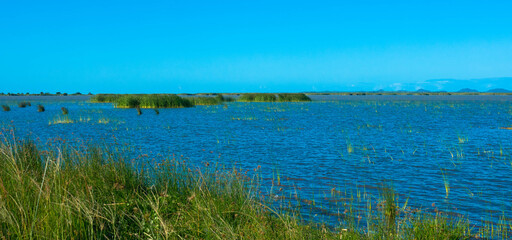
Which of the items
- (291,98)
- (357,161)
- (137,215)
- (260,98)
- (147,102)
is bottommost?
(291,98)

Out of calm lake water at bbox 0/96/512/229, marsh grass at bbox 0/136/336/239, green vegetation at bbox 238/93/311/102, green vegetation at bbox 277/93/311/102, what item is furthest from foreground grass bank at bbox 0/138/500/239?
green vegetation at bbox 277/93/311/102

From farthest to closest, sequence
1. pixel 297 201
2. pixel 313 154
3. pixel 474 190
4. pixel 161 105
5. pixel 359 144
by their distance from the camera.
Result: pixel 161 105, pixel 359 144, pixel 313 154, pixel 474 190, pixel 297 201

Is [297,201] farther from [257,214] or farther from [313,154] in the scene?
[313,154]

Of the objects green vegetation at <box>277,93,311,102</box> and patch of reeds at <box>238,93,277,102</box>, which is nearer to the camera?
patch of reeds at <box>238,93,277,102</box>

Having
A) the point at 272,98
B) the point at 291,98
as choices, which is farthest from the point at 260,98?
the point at 291,98

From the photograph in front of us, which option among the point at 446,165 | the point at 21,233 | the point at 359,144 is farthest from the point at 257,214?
the point at 359,144

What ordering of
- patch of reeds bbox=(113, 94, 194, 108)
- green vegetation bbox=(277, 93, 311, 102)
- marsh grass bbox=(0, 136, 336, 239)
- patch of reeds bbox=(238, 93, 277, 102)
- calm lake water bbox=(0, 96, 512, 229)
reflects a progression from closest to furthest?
marsh grass bbox=(0, 136, 336, 239), calm lake water bbox=(0, 96, 512, 229), patch of reeds bbox=(113, 94, 194, 108), patch of reeds bbox=(238, 93, 277, 102), green vegetation bbox=(277, 93, 311, 102)

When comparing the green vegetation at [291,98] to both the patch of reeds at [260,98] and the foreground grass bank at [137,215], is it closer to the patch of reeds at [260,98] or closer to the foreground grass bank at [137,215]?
the patch of reeds at [260,98]

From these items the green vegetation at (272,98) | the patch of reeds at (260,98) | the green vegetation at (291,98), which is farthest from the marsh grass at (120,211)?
the green vegetation at (291,98)

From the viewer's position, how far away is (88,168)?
949 centimetres

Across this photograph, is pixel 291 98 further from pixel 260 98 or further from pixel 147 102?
pixel 147 102

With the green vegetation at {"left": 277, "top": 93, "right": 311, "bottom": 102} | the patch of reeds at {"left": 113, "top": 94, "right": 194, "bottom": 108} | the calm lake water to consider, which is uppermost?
the patch of reeds at {"left": 113, "top": 94, "right": 194, "bottom": 108}

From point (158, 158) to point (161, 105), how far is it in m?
45.0

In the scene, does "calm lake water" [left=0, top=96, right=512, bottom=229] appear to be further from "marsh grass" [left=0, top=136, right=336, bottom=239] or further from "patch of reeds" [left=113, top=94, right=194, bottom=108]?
"patch of reeds" [left=113, top=94, right=194, bottom=108]
